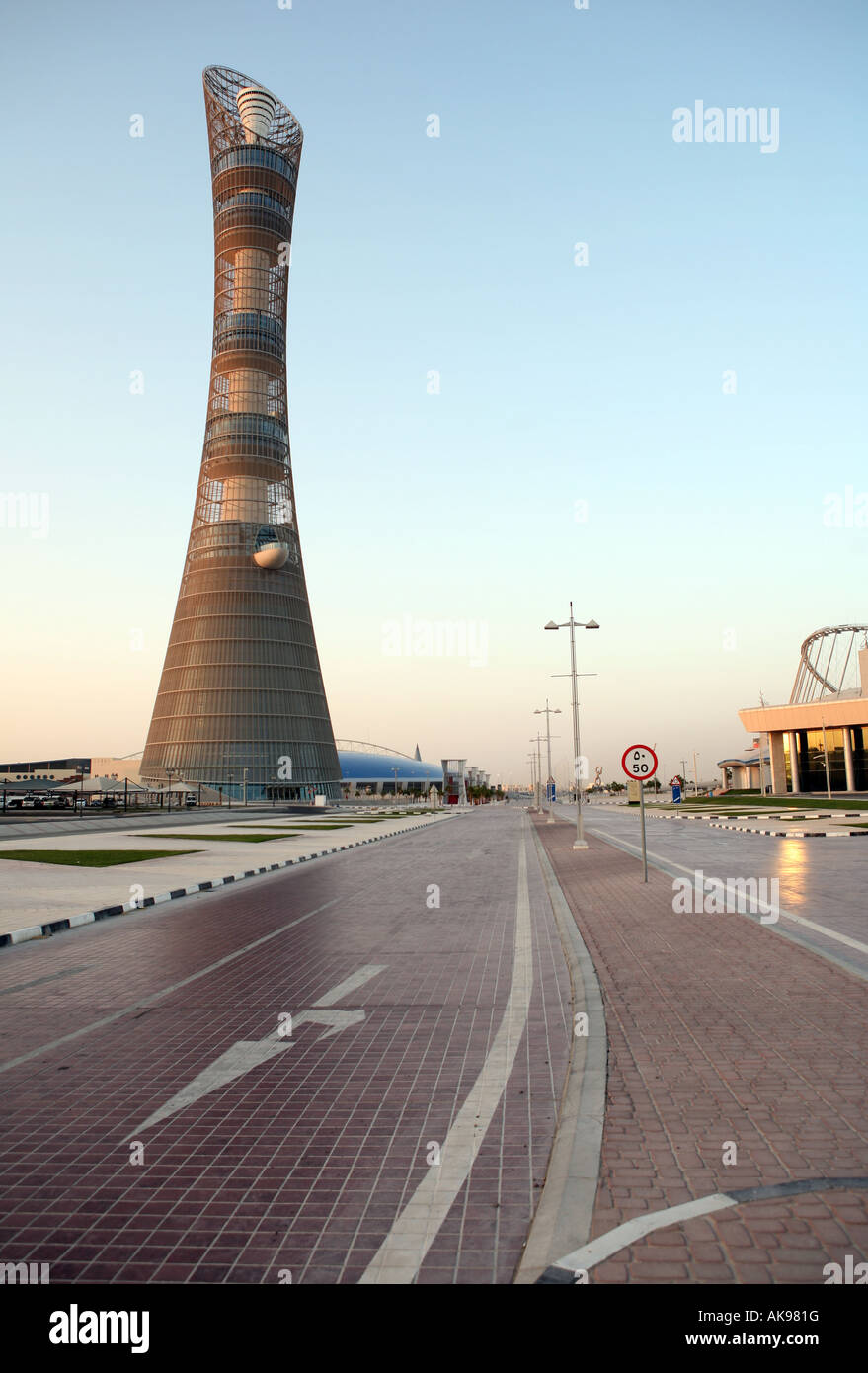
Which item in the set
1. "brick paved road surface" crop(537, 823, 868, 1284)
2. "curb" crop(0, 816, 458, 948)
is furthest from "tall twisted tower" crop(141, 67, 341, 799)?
"brick paved road surface" crop(537, 823, 868, 1284)

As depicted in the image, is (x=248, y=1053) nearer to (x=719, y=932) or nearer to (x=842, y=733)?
(x=719, y=932)

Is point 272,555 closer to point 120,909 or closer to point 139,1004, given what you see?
point 120,909

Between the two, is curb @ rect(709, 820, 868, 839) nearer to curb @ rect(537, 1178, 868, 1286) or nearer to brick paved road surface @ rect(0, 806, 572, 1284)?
brick paved road surface @ rect(0, 806, 572, 1284)

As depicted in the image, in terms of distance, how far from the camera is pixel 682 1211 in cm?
404

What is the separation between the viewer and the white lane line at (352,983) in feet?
28.0

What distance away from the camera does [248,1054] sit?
6867mm

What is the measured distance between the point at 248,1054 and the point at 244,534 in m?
79.0

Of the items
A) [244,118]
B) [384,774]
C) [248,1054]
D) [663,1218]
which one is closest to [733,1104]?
[663,1218]

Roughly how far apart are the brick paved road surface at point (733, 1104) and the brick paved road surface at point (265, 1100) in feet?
1.62

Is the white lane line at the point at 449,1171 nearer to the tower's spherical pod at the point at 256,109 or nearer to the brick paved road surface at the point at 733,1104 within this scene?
the brick paved road surface at the point at 733,1104

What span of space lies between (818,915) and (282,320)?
3176 inches

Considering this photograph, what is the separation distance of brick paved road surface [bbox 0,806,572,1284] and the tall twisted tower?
71.5 m
